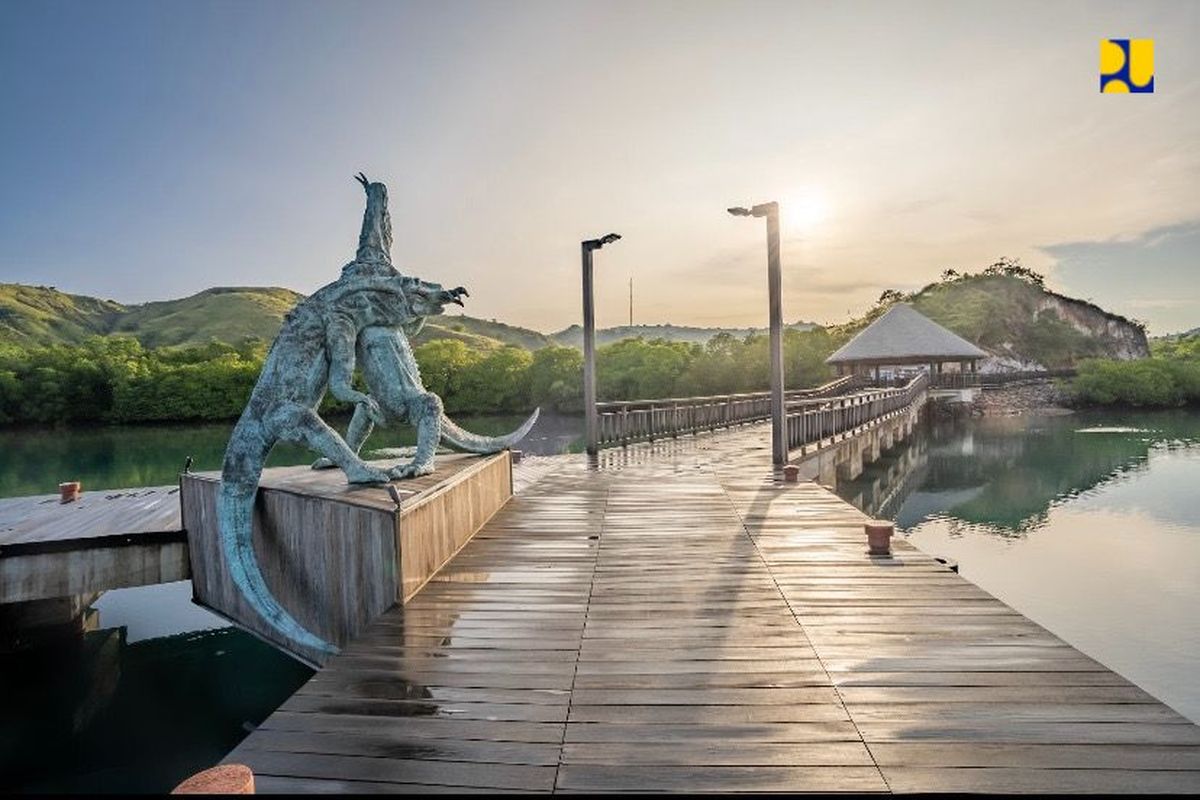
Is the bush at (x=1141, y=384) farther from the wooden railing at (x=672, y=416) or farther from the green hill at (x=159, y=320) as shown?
the green hill at (x=159, y=320)

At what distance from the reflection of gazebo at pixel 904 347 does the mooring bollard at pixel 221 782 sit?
143 feet

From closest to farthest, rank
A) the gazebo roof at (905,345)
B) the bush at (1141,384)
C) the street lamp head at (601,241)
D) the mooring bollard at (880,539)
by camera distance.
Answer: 1. the mooring bollard at (880,539)
2. the street lamp head at (601,241)
3. the gazebo roof at (905,345)
4. the bush at (1141,384)

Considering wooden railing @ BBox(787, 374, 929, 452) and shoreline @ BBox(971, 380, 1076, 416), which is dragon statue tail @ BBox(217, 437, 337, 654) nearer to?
wooden railing @ BBox(787, 374, 929, 452)

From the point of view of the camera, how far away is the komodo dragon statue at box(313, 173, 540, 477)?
20.0 feet

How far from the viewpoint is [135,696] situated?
7.93m

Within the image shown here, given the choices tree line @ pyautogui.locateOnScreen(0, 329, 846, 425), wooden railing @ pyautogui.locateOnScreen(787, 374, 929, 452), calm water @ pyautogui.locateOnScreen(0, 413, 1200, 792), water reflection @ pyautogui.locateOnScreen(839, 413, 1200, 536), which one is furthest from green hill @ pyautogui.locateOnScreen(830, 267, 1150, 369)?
wooden railing @ pyautogui.locateOnScreen(787, 374, 929, 452)

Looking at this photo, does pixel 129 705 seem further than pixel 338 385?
Yes

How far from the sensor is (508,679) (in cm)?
336

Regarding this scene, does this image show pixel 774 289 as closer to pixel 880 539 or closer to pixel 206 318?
pixel 880 539

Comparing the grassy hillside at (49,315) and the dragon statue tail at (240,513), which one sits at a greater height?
the grassy hillside at (49,315)

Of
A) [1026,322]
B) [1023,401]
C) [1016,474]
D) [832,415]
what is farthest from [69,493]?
[1026,322]

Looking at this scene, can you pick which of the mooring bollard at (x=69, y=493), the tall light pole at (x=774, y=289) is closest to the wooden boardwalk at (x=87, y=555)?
the mooring bollard at (x=69, y=493)

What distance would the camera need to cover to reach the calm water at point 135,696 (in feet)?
21.8

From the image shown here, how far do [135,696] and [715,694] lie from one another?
8204mm
